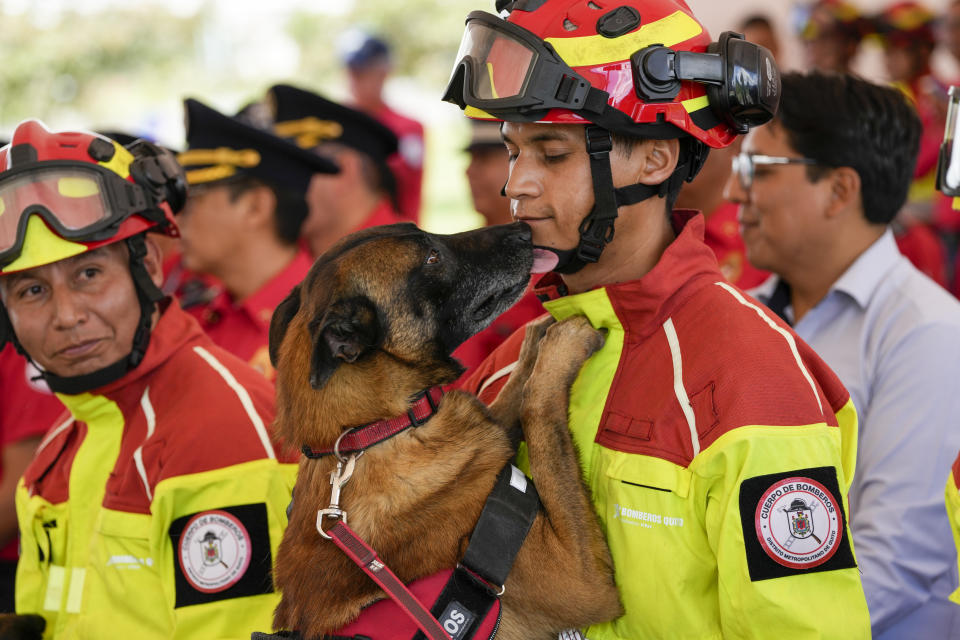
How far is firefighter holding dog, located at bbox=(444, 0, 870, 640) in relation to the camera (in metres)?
2.11

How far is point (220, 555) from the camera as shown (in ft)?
9.24

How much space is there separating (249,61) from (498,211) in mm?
21575

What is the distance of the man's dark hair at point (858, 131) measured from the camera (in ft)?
12.2

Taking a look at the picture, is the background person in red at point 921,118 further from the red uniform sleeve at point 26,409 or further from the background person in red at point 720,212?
the red uniform sleeve at point 26,409

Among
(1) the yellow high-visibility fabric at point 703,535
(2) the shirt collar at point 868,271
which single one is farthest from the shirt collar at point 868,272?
(1) the yellow high-visibility fabric at point 703,535

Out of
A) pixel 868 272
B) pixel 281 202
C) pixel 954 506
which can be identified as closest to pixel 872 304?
pixel 868 272

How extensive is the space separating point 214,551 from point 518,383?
1028 millimetres

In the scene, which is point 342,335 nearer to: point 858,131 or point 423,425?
point 423,425

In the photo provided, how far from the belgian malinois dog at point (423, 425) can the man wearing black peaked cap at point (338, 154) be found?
4.02 metres

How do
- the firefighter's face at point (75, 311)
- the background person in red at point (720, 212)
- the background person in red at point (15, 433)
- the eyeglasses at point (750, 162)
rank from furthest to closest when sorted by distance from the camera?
the background person in red at point (720, 212)
the background person in red at point (15, 433)
the eyeglasses at point (750, 162)
the firefighter's face at point (75, 311)

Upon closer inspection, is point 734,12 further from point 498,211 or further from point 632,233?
point 632,233

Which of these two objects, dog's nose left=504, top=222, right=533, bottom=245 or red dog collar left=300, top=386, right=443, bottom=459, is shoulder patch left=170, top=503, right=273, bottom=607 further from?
dog's nose left=504, top=222, right=533, bottom=245

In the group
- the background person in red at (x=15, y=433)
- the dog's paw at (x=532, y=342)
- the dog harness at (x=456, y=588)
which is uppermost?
the dog's paw at (x=532, y=342)

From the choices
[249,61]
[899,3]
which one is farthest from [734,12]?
[249,61]
